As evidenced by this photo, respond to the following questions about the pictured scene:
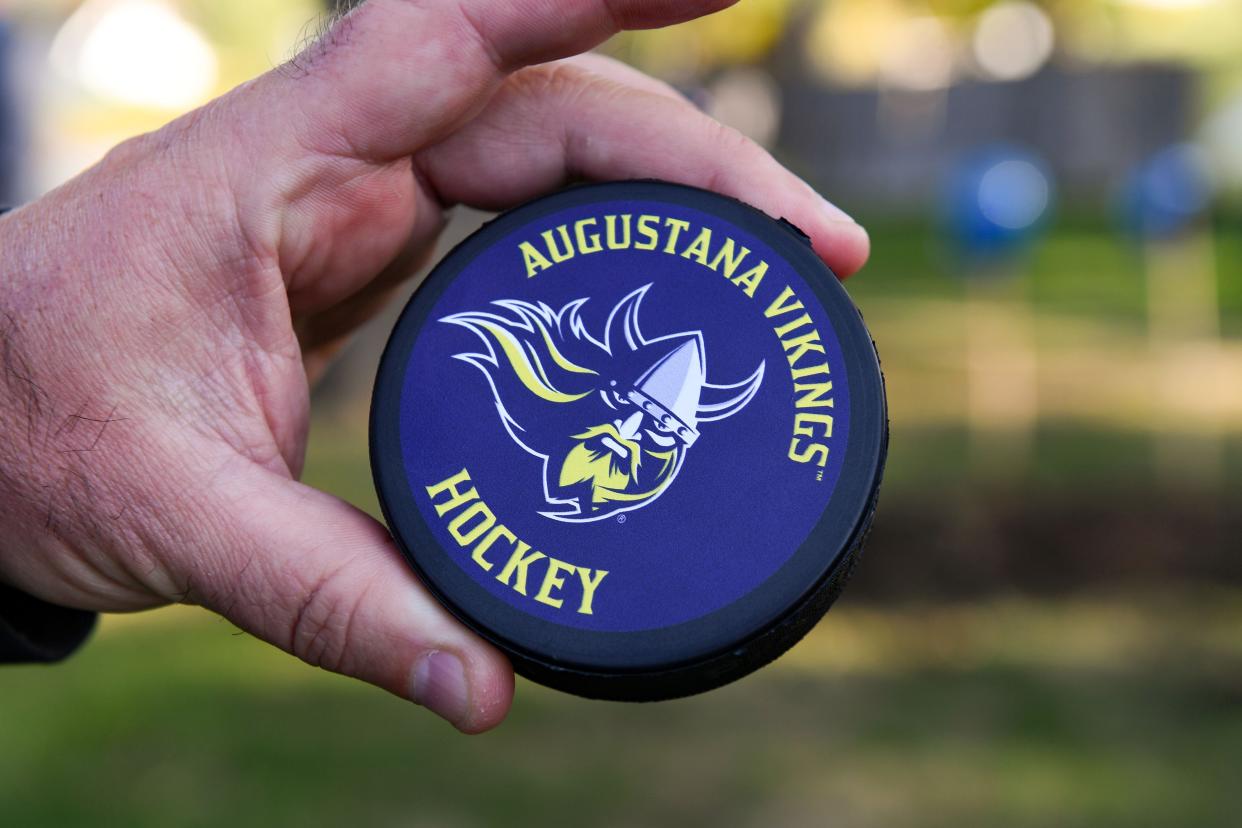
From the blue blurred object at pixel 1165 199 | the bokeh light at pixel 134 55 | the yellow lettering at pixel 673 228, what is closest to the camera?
the yellow lettering at pixel 673 228

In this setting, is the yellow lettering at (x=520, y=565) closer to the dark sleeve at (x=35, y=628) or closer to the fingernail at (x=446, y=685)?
the fingernail at (x=446, y=685)

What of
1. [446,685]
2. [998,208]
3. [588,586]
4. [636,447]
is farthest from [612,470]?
[998,208]

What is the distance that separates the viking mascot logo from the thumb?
0.25 metres

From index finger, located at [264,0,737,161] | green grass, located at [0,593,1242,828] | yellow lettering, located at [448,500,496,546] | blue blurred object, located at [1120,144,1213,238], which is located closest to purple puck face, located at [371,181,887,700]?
yellow lettering, located at [448,500,496,546]

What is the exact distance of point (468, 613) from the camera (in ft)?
6.14

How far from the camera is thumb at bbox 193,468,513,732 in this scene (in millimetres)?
1854

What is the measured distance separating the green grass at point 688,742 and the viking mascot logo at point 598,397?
2.86 meters

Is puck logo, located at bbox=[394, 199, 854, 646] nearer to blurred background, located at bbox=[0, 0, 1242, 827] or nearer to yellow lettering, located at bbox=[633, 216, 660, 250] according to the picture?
yellow lettering, located at bbox=[633, 216, 660, 250]

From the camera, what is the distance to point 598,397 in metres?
1.96

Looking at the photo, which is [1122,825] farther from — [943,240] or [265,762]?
[943,240]

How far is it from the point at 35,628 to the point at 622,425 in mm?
1117

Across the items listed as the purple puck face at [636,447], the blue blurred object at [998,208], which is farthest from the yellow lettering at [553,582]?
the blue blurred object at [998,208]

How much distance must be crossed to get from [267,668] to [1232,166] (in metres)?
22.6

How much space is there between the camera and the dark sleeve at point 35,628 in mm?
2160
